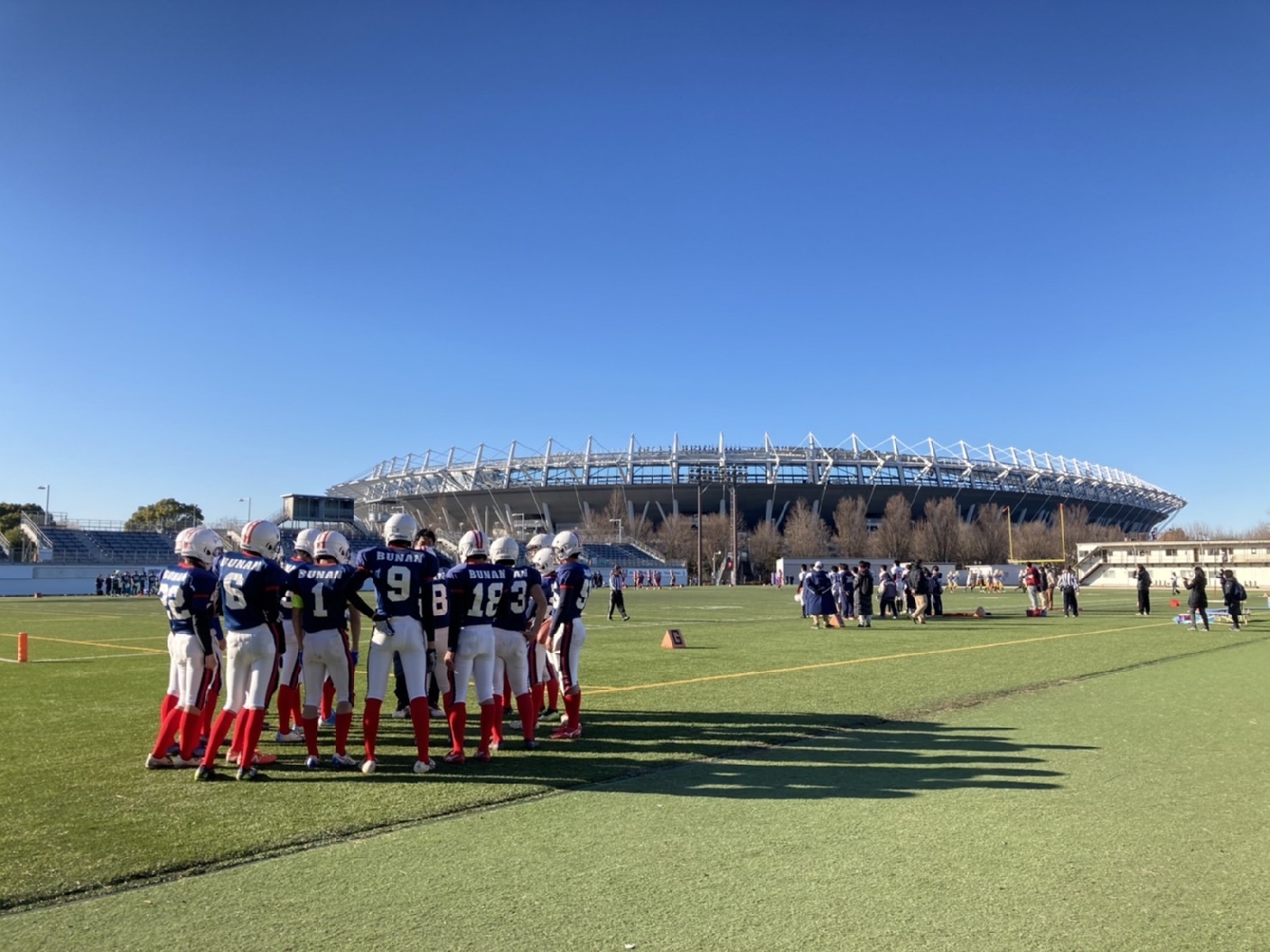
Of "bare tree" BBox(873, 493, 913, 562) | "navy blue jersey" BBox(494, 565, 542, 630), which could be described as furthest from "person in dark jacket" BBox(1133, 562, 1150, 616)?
"bare tree" BBox(873, 493, 913, 562)

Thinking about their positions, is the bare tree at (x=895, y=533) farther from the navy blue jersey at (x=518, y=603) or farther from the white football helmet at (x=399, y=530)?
the white football helmet at (x=399, y=530)

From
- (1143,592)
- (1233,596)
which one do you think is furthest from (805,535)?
(1233,596)

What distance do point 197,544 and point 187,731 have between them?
5.60 ft

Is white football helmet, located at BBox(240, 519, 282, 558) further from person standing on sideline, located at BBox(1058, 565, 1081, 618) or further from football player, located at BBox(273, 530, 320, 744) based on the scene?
person standing on sideline, located at BBox(1058, 565, 1081, 618)

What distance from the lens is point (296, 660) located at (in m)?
9.51

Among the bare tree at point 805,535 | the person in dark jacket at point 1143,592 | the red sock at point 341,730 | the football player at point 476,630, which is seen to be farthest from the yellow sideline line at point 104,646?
A: the bare tree at point 805,535

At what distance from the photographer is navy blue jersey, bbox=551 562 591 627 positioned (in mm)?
10391

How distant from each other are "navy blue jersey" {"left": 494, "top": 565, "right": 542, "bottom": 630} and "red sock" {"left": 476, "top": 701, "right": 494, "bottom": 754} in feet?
2.55

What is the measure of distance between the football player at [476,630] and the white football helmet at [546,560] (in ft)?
8.18

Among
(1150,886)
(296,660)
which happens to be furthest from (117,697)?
(1150,886)

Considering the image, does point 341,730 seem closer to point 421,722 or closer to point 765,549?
point 421,722

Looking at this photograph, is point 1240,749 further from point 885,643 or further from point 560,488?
point 560,488

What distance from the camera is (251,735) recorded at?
7945 mm

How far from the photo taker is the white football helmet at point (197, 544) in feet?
28.4
